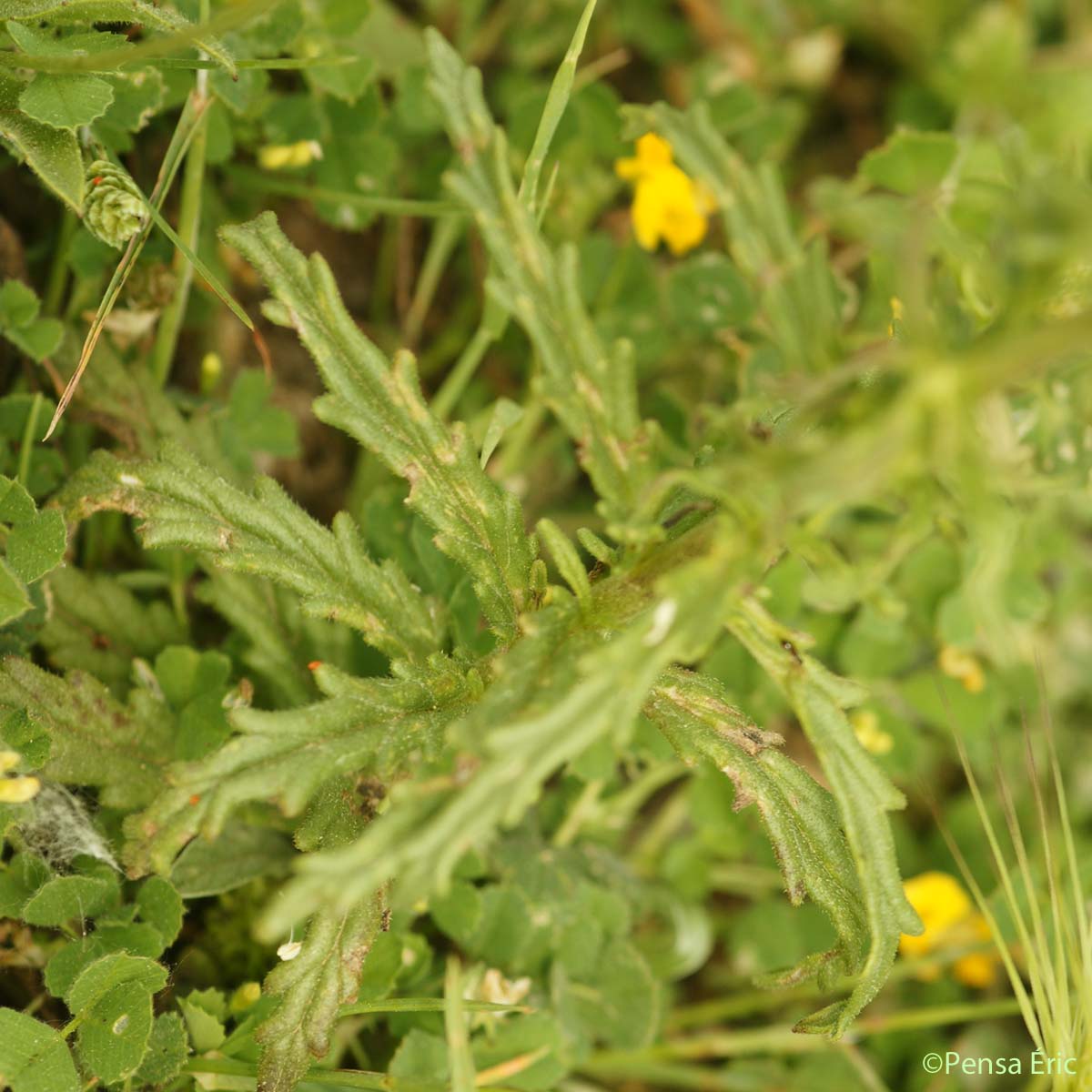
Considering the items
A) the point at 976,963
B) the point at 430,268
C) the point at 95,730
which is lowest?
the point at 976,963

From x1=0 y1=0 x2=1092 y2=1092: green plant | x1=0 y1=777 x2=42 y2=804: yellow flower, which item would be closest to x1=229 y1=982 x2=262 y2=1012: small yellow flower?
x1=0 y1=0 x2=1092 y2=1092: green plant

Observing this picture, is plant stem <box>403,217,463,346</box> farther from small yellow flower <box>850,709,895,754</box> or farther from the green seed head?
small yellow flower <box>850,709,895,754</box>

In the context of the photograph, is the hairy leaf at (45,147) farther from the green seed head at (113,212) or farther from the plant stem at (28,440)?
the plant stem at (28,440)

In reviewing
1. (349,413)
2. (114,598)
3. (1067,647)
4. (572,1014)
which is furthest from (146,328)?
(1067,647)

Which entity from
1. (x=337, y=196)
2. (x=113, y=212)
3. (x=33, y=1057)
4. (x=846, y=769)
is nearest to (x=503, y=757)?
(x=846, y=769)

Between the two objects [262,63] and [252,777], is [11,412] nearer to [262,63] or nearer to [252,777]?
[262,63]

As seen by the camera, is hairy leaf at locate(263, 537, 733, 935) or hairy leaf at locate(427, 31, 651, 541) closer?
hairy leaf at locate(263, 537, 733, 935)

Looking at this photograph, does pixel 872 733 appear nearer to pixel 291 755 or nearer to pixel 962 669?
pixel 962 669
